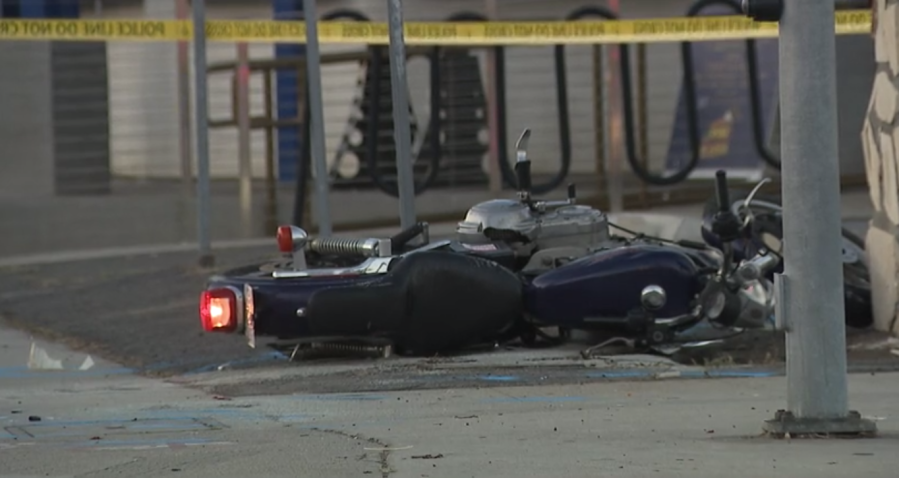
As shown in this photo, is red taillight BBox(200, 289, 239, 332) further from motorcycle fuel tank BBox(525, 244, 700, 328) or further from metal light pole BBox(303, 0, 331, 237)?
metal light pole BBox(303, 0, 331, 237)

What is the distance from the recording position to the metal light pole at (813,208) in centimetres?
743

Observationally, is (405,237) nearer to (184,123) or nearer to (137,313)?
(137,313)

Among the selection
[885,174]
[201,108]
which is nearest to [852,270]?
[885,174]

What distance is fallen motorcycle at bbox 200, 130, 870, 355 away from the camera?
10445 mm

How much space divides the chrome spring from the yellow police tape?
16.3 feet

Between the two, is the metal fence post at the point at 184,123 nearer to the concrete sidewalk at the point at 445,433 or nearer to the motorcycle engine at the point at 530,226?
the motorcycle engine at the point at 530,226

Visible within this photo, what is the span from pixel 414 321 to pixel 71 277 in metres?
6.46

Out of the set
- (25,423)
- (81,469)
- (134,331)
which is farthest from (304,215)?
(81,469)

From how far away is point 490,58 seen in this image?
1784 centimetres

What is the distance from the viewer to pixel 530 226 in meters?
11.6

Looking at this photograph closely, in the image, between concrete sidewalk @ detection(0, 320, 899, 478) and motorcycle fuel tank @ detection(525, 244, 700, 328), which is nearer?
concrete sidewalk @ detection(0, 320, 899, 478)

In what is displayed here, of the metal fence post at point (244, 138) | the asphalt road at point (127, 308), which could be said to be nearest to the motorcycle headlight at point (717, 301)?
the asphalt road at point (127, 308)

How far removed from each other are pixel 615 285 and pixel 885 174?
2146 millimetres

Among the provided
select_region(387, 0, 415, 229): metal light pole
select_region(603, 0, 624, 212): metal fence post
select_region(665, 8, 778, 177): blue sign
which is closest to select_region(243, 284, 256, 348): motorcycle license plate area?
select_region(387, 0, 415, 229): metal light pole
